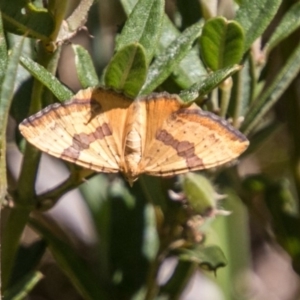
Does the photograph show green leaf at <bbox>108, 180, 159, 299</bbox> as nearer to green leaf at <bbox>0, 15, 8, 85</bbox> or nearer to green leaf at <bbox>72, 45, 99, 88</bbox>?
green leaf at <bbox>72, 45, 99, 88</bbox>

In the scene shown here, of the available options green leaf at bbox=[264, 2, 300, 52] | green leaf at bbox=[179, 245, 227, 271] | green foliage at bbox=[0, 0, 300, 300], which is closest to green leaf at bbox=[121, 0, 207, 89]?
green foliage at bbox=[0, 0, 300, 300]

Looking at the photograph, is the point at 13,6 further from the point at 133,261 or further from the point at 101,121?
the point at 133,261

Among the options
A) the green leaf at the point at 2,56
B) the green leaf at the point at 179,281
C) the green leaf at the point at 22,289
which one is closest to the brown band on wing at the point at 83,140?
the green leaf at the point at 2,56

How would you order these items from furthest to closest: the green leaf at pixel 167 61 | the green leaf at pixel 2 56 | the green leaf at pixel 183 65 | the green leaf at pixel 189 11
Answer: the green leaf at pixel 189 11 → the green leaf at pixel 183 65 → the green leaf at pixel 167 61 → the green leaf at pixel 2 56

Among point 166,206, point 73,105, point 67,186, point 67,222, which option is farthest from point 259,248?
point 73,105

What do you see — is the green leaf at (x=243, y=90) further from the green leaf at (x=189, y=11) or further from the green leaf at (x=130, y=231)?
the green leaf at (x=130, y=231)

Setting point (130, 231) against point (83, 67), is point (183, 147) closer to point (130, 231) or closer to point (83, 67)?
point (83, 67)

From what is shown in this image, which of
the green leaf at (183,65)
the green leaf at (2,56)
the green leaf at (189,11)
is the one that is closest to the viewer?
the green leaf at (2,56)

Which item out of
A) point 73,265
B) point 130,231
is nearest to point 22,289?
point 73,265
